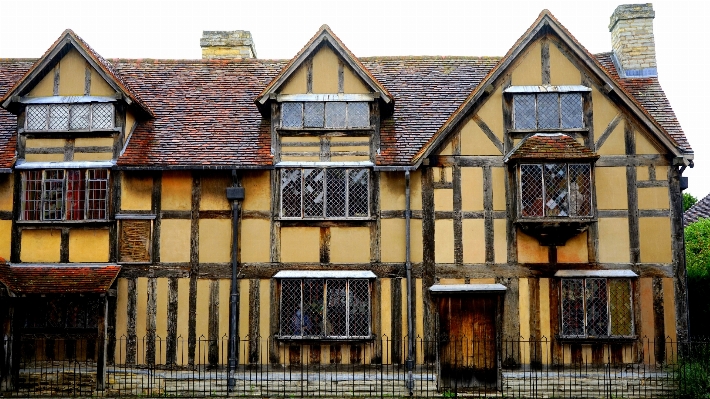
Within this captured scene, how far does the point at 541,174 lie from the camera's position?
15398 millimetres

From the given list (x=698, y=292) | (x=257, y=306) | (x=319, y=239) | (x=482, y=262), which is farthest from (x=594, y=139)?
(x=257, y=306)

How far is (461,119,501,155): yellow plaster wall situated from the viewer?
632 inches

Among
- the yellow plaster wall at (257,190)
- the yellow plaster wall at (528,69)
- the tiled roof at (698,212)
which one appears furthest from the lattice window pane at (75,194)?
the tiled roof at (698,212)

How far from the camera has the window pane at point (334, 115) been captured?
1636 cm

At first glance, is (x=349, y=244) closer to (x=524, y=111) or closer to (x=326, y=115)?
(x=326, y=115)

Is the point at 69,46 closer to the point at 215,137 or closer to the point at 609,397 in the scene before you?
the point at 215,137

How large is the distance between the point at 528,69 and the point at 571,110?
146 cm

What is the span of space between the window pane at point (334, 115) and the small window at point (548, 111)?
4254 mm

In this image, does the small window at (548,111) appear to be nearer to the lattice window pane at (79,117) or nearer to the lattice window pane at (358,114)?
the lattice window pane at (358,114)

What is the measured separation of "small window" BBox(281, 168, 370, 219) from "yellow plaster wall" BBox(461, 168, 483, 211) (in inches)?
91.5

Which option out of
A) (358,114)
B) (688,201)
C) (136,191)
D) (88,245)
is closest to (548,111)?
(358,114)

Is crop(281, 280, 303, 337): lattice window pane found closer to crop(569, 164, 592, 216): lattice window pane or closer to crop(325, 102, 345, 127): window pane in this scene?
crop(325, 102, 345, 127): window pane

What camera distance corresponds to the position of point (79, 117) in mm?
16344

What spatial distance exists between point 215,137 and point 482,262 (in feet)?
24.2
